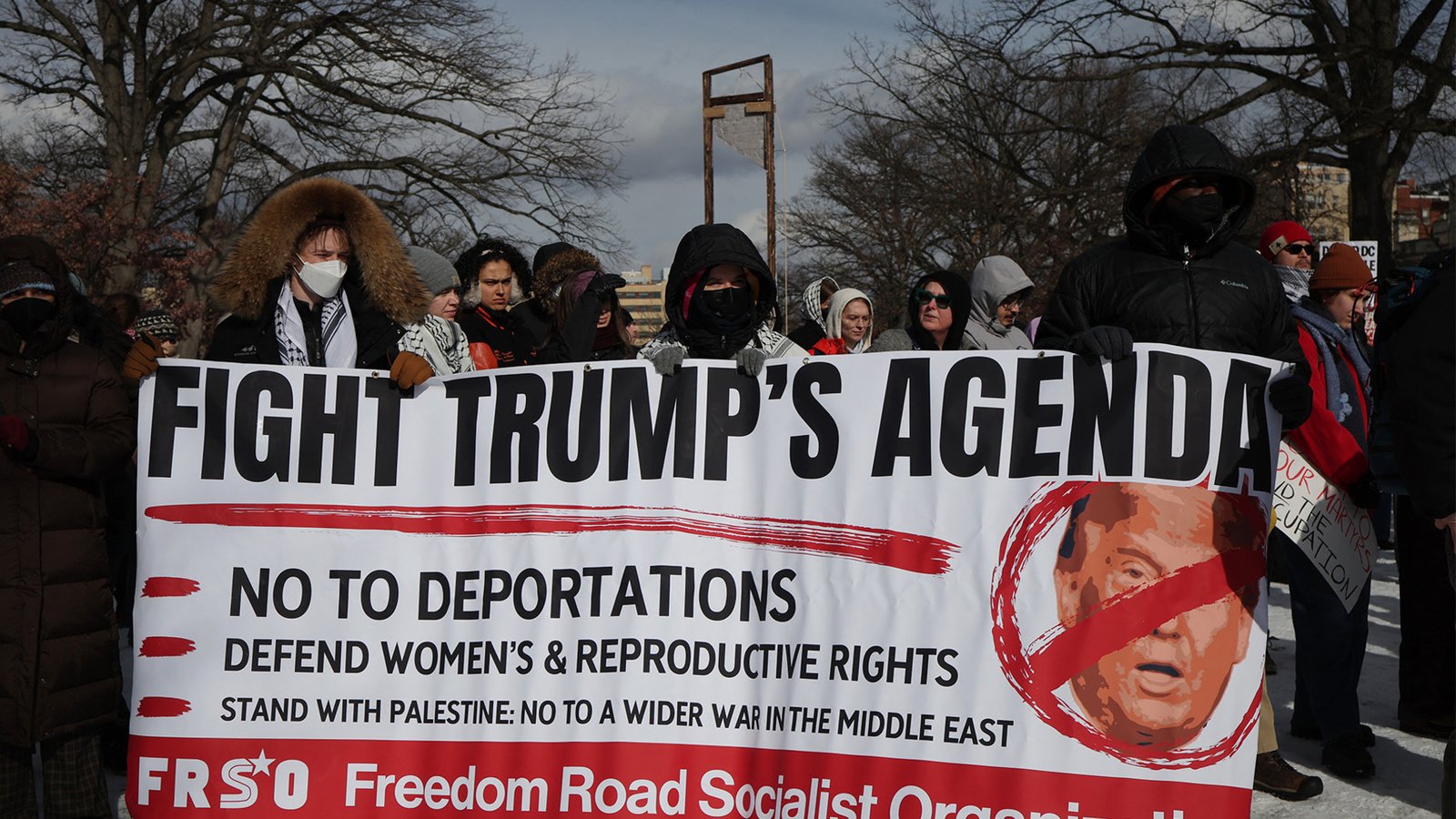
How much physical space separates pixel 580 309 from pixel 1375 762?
335 cm

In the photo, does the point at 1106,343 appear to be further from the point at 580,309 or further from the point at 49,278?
the point at 49,278

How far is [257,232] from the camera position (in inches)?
163

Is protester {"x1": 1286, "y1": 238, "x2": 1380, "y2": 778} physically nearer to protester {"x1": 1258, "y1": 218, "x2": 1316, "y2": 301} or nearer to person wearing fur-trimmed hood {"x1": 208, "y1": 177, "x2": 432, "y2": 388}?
protester {"x1": 1258, "y1": 218, "x2": 1316, "y2": 301}

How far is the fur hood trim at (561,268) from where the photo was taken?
18.9ft

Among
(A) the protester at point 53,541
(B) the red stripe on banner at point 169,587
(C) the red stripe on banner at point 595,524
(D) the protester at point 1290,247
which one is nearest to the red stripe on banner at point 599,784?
(A) the protester at point 53,541

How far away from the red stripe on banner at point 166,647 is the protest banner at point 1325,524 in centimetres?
356

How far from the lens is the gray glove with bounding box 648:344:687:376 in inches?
151

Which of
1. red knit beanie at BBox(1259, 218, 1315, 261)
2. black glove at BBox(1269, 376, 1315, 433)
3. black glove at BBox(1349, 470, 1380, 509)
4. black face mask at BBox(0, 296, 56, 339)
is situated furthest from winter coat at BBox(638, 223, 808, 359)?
red knit beanie at BBox(1259, 218, 1315, 261)

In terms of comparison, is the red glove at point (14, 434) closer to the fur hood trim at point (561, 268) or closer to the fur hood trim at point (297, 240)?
the fur hood trim at point (297, 240)

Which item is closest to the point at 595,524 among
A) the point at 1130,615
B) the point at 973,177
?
the point at 1130,615

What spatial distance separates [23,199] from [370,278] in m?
15.3

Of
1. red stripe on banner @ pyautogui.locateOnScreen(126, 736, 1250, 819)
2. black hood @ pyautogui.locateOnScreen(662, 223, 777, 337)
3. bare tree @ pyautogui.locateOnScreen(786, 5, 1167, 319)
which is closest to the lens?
red stripe on banner @ pyautogui.locateOnScreen(126, 736, 1250, 819)

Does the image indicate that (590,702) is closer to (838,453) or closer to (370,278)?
(838,453)

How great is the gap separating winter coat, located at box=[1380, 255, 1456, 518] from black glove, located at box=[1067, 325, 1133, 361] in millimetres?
665
